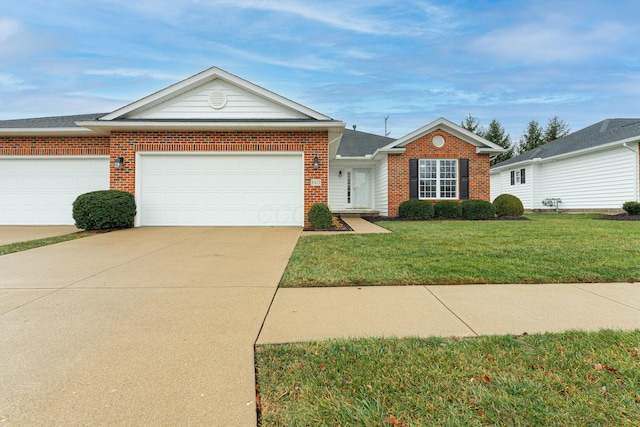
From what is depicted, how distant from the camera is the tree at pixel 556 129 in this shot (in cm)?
3616

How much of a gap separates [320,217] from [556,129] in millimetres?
38945

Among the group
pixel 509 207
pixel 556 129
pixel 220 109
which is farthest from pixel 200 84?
pixel 556 129

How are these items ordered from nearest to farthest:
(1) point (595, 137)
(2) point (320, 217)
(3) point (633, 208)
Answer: (2) point (320, 217) < (3) point (633, 208) < (1) point (595, 137)

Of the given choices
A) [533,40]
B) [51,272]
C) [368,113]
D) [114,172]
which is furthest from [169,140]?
[368,113]

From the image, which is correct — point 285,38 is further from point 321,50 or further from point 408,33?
point 408,33

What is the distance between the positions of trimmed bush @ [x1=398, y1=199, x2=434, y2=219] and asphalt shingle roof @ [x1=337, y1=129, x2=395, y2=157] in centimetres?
385

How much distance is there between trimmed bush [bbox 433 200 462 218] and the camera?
526 inches

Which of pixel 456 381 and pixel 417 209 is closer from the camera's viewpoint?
pixel 456 381

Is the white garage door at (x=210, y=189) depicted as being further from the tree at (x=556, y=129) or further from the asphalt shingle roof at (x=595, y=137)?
the tree at (x=556, y=129)

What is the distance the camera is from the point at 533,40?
13.5 meters

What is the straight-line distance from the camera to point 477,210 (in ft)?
43.0

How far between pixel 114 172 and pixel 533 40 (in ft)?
55.2

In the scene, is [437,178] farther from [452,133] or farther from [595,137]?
[595,137]

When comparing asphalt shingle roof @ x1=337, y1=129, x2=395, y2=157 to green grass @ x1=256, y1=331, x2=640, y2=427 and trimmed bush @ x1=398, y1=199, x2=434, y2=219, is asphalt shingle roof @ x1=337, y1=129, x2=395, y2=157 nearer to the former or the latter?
trimmed bush @ x1=398, y1=199, x2=434, y2=219
